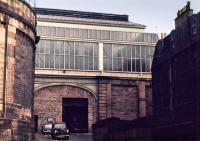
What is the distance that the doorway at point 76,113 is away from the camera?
42806mm

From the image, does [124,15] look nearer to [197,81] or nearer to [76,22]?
[76,22]

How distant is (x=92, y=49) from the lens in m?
44.1

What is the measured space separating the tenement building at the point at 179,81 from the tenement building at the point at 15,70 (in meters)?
8.53

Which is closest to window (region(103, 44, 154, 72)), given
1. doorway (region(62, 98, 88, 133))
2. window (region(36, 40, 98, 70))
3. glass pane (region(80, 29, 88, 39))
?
window (region(36, 40, 98, 70))

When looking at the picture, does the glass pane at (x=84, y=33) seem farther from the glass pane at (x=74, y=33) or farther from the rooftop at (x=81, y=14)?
the rooftop at (x=81, y=14)

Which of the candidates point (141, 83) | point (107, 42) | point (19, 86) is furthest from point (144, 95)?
point (19, 86)

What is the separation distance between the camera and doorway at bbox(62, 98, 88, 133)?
42.8 meters

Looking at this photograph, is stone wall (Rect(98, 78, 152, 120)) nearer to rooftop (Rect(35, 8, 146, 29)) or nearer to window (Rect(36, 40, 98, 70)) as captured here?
window (Rect(36, 40, 98, 70))

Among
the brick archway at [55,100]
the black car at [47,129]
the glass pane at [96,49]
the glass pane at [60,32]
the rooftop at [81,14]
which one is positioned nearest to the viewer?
the black car at [47,129]

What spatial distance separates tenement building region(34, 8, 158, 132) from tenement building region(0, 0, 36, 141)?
577 inches

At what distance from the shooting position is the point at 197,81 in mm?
21984

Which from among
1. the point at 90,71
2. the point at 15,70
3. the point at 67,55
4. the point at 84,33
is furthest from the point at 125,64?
the point at 15,70

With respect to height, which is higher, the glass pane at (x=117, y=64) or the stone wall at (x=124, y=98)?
the glass pane at (x=117, y=64)

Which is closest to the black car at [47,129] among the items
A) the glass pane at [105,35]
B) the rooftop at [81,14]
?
the glass pane at [105,35]
